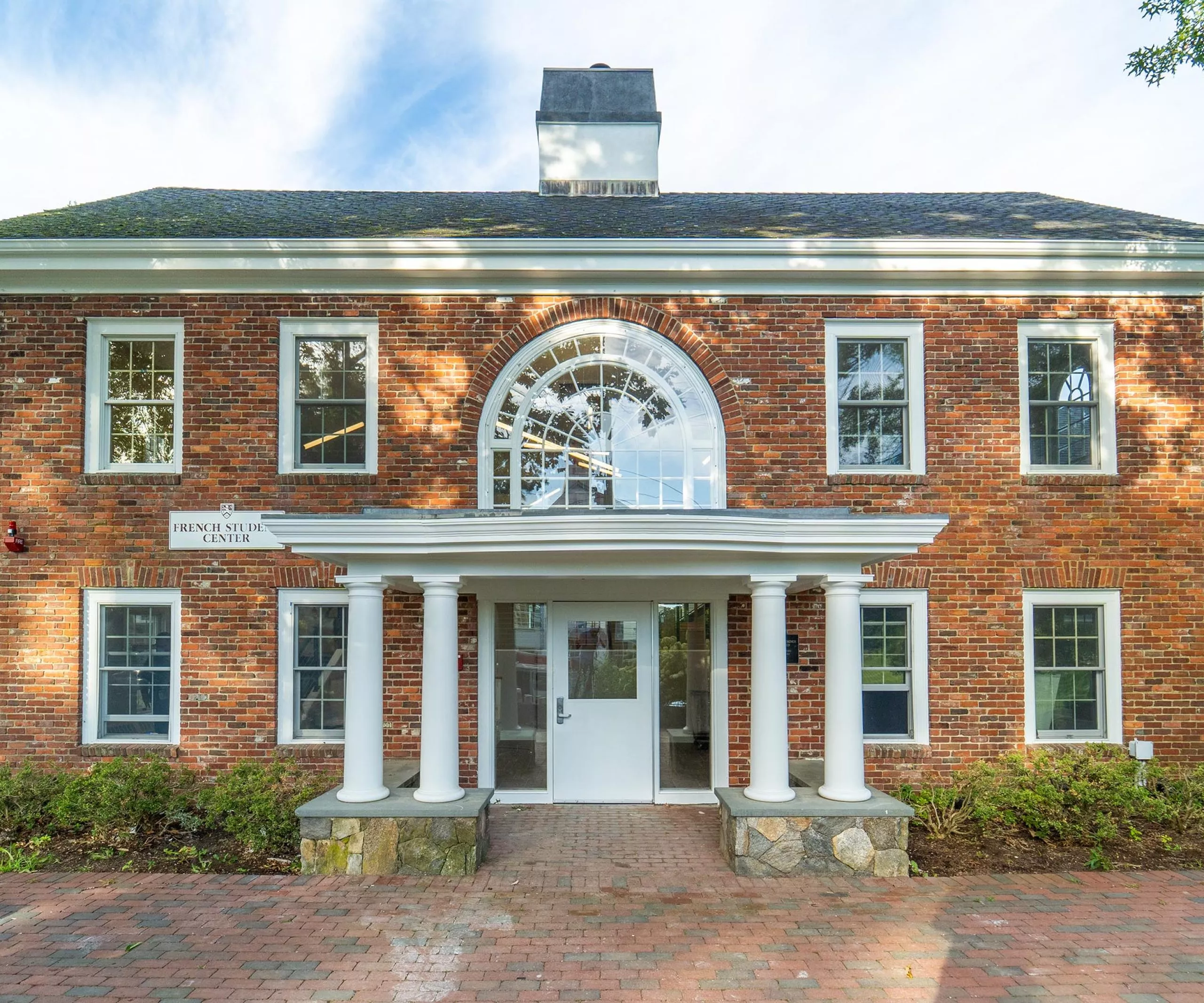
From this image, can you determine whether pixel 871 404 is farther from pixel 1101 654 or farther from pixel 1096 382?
pixel 1101 654

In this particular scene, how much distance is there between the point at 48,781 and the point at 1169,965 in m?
9.47

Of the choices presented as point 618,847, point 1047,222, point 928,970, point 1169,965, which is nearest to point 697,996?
point 928,970

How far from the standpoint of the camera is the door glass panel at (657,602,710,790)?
8.59 meters

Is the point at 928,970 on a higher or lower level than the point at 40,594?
lower

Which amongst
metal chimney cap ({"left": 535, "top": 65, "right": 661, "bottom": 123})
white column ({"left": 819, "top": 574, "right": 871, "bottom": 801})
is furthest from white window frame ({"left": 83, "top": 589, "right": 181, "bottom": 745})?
metal chimney cap ({"left": 535, "top": 65, "right": 661, "bottom": 123})

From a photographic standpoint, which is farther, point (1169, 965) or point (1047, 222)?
point (1047, 222)

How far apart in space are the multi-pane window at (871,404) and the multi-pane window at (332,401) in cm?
541

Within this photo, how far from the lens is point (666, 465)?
8875mm

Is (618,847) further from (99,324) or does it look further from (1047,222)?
(1047,222)

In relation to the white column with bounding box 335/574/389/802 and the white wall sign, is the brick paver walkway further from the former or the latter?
the white wall sign

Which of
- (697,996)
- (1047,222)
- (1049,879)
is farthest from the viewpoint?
(1047,222)

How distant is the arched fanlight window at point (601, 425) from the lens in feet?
29.0

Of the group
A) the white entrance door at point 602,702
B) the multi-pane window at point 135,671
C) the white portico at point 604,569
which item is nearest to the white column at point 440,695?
the white portico at point 604,569

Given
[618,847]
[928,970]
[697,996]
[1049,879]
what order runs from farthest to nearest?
[618,847]
[1049,879]
[928,970]
[697,996]
